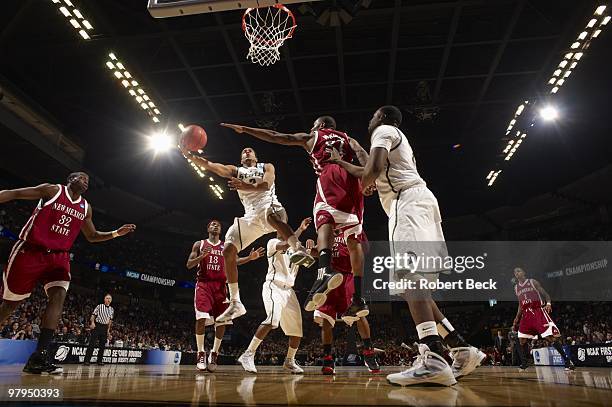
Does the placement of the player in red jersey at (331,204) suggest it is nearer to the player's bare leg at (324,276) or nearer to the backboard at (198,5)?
the player's bare leg at (324,276)

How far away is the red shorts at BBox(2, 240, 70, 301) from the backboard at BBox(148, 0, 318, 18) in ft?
9.91

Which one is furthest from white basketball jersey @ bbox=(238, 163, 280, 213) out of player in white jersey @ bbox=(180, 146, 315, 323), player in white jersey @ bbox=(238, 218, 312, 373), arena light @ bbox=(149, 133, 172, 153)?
arena light @ bbox=(149, 133, 172, 153)

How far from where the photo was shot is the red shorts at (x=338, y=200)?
4062mm

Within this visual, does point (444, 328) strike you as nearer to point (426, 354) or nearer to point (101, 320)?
point (426, 354)

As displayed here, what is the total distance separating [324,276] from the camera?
367 centimetres

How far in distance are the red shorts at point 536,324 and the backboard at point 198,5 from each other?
7.27 metres

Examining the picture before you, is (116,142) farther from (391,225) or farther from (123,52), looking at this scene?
(391,225)

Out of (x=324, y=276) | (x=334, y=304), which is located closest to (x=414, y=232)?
(x=324, y=276)

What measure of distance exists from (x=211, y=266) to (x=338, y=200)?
3.50 meters

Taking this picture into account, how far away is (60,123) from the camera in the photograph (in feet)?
48.3

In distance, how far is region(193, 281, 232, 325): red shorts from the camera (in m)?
6.54

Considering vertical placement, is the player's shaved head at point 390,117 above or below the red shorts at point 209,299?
above

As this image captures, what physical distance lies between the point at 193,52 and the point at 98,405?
412 inches

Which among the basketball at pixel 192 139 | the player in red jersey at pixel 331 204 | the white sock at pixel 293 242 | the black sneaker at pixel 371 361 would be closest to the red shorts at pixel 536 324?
the black sneaker at pixel 371 361
